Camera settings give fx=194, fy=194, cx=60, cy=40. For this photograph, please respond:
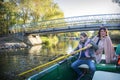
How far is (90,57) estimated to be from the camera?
527 centimetres

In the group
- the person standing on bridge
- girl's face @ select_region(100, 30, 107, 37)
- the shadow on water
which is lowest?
the shadow on water

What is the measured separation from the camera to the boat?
151 inches

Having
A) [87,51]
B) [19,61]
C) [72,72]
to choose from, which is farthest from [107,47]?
[19,61]

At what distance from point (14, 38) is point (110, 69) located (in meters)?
25.1

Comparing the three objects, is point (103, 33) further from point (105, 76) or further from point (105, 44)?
point (105, 76)

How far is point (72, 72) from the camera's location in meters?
5.84

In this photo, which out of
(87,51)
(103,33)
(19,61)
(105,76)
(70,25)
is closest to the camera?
(105,76)

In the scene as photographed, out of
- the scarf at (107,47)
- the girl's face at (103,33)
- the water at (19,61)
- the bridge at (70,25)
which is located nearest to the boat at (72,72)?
the scarf at (107,47)

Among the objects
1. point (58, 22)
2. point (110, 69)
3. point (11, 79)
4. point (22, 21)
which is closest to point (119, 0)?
point (58, 22)

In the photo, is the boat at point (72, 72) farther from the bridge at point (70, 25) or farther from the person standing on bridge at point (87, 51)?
the bridge at point (70, 25)

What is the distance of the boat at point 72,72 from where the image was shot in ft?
12.6

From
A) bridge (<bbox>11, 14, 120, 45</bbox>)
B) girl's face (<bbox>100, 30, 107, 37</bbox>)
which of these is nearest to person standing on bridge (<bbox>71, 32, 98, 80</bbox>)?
girl's face (<bbox>100, 30, 107, 37</bbox>)

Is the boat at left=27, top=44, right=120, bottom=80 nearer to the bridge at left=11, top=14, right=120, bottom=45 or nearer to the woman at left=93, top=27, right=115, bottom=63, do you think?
the woman at left=93, top=27, right=115, bottom=63

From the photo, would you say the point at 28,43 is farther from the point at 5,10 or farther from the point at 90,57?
the point at 90,57
